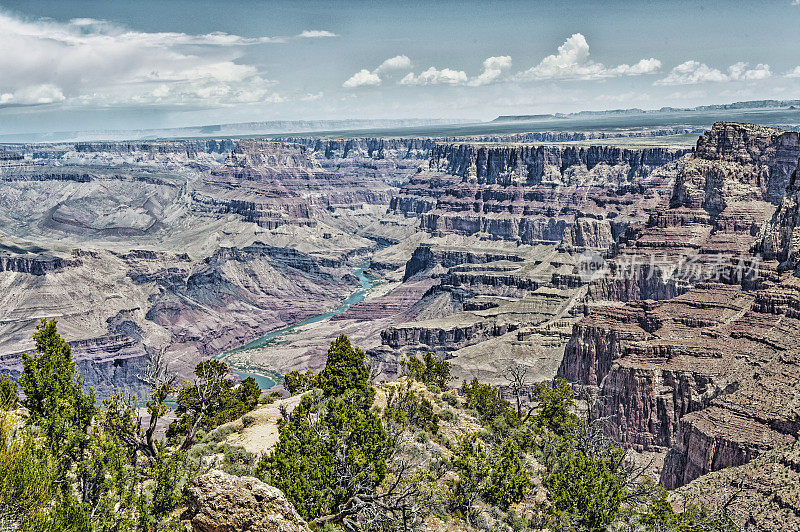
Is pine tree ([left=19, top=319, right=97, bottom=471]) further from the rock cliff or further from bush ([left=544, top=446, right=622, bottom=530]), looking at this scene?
the rock cliff

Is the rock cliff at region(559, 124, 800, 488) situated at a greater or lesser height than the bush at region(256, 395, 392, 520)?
lesser

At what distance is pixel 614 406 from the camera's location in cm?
10256

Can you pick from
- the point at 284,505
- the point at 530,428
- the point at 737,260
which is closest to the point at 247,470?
the point at 284,505

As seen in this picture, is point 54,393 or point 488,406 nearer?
point 54,393

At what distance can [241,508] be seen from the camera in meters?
28.7

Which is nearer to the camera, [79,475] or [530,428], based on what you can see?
[79,475]

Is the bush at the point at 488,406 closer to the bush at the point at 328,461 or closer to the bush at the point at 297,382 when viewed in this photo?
the bush at the point at 297,382

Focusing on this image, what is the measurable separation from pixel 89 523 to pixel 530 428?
1638 inches

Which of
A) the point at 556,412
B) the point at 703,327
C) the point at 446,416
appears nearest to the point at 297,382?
the point at 446,416

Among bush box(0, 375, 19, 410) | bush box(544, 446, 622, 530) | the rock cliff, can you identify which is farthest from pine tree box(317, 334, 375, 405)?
the rock cliff

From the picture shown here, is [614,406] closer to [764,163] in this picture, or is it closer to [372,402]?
[372,402]

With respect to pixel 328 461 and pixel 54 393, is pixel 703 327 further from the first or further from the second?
pixel 54 393

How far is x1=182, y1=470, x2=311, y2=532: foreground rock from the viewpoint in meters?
28.5

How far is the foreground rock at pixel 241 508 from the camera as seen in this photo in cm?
2853
